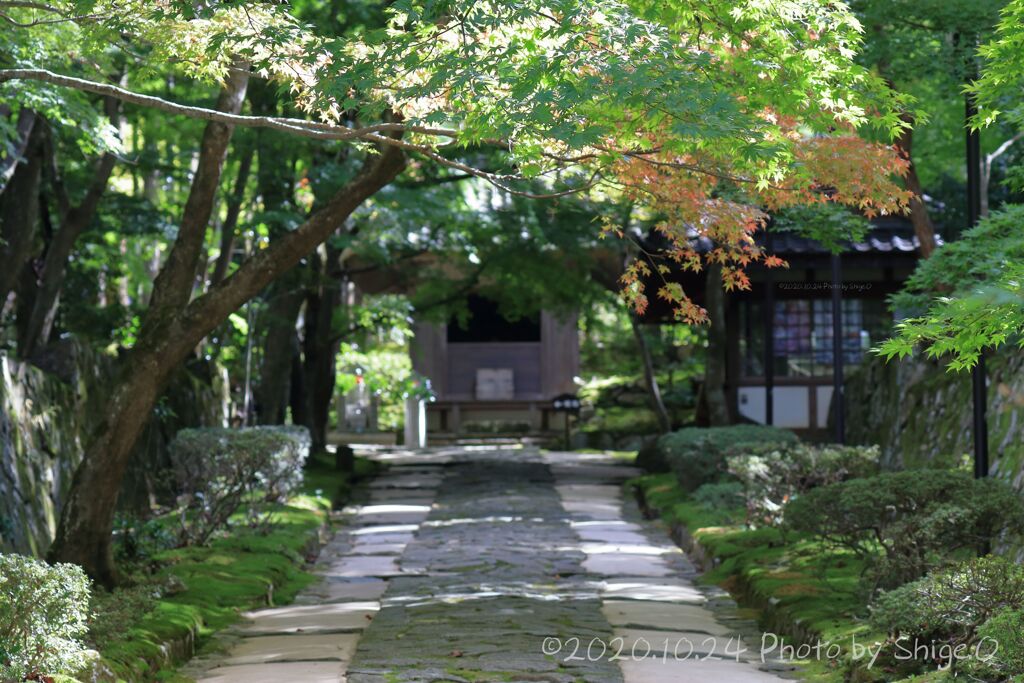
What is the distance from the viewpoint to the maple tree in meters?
6.88

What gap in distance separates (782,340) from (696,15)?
16048mm

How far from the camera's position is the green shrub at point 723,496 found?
49.9 feet

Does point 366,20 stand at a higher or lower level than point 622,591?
higher

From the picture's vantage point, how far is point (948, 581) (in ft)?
23.7

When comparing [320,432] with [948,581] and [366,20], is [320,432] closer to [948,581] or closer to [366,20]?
[366,20]

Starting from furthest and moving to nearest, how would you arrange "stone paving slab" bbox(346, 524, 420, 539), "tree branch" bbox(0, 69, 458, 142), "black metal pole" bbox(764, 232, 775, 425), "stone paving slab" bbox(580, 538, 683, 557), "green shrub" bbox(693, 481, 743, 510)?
"black metal pole" bbox(764, 232, 775, 425)
"stone paving slab" bbox(346, 524, 420, 539)
"green shrub" bbox(693, 481, 743, 510)
"stone paving slab" bbox(580, 538, 683, 557)
"tree branch" bbox(0, 69, 458, 142)

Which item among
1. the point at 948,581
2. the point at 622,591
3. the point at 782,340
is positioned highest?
the point at 782,340

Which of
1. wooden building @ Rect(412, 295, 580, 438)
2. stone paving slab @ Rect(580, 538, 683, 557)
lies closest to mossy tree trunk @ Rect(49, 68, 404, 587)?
stone paving slab @ Rect(580, 538, 683, 557)

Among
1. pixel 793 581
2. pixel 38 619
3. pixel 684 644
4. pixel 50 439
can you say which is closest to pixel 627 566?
pixel 793 581

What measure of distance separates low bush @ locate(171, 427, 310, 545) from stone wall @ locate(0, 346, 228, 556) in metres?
1.19

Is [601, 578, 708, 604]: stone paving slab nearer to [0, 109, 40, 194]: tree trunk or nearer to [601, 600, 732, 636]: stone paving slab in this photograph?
[601, 600, 732, 636]: stone paving slab

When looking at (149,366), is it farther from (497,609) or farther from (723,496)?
(723,496)

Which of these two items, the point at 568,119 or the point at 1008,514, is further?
the point at 1008,514

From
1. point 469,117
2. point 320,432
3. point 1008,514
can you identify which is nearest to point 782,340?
point 320,432
